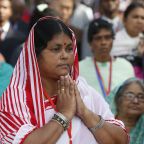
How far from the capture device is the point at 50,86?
3.17 metres

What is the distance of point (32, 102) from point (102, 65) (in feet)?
8.48

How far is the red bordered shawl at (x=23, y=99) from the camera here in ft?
9.87

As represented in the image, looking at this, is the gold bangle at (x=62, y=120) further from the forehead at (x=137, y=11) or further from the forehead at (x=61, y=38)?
the forehead at (x=137, y=11)

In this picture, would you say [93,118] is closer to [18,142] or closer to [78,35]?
[18,142]

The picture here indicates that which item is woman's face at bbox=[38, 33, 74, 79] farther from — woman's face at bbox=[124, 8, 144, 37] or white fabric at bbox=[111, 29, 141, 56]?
woman's face at bbox=[124, 8, 144, 37]

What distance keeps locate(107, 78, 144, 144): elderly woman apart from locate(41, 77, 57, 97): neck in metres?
1.41

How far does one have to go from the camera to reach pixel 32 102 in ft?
10.1

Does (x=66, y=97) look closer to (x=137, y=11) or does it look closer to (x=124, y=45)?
(x=124, y=45)

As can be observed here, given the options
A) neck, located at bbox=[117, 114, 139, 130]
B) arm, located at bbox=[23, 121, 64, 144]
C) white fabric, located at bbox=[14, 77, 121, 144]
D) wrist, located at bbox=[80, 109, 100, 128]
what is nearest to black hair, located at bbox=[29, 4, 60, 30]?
neck, located at bbox=[117, 114, 139, 130]

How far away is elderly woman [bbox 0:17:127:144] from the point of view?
119 inches

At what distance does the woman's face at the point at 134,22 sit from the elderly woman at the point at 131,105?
6.30 feet

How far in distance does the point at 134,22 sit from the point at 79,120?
352cm

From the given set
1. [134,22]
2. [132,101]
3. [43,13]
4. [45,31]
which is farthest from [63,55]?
[134,22]

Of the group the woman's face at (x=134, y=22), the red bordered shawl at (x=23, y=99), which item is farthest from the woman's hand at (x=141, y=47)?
the red bordered shawl at (x=23, y=99)
